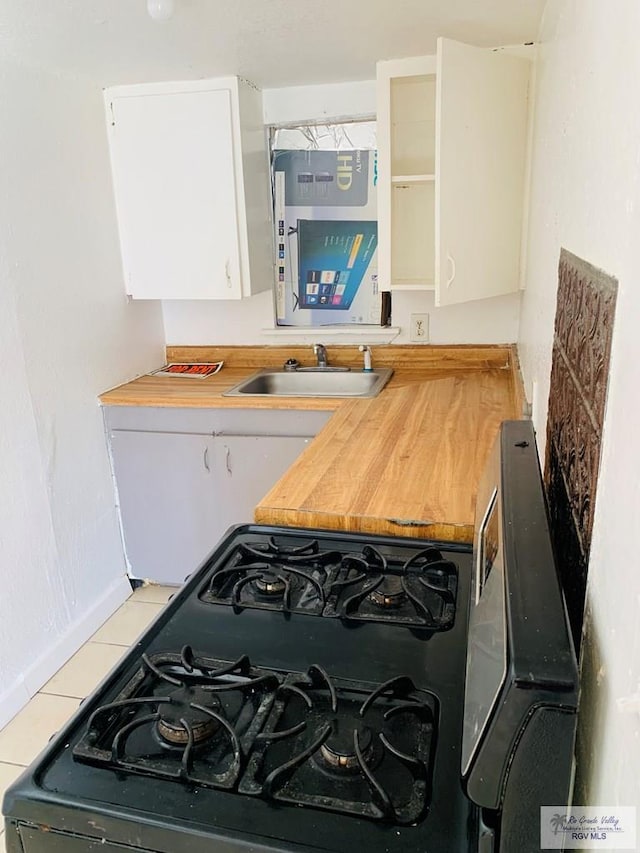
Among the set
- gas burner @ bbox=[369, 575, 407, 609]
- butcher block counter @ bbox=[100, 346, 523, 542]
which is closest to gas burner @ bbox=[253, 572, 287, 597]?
gas burner @ bbox=[369, 575, 407, 609]

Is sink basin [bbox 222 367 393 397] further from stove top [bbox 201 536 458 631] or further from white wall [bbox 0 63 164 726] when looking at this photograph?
stove top [bbox 201 536 458 631]

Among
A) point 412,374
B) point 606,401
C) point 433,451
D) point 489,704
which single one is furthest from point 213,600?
point 412,374

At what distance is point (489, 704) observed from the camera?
52 centimetres

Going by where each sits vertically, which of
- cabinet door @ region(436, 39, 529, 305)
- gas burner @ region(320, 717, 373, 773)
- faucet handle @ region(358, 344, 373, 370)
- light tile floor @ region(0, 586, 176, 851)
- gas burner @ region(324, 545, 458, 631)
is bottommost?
light tile floor @ region(0, 586, 176, 851)

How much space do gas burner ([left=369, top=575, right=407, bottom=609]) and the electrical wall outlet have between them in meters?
1.84

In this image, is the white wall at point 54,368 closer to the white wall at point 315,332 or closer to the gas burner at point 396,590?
the white wall at point 315,332

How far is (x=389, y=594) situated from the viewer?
1.04 metres

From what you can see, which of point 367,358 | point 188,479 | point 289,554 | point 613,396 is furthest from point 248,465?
point 613,396

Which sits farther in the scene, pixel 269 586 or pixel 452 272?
pixel 452 272

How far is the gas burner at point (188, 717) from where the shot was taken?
0.75 meters

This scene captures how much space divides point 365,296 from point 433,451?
1.25 m

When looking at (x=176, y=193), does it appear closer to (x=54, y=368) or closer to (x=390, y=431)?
(x=54, y=368)

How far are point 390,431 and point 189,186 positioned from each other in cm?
132

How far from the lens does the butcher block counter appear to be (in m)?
1.34
